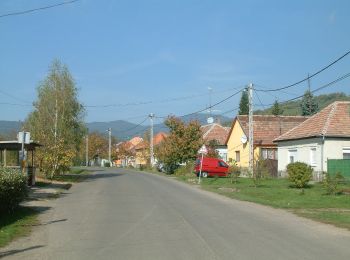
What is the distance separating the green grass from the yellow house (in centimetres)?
3567

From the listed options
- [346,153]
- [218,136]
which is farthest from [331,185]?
[218,136]

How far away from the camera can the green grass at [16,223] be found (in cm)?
1287

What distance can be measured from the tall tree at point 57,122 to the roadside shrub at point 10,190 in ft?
87.0

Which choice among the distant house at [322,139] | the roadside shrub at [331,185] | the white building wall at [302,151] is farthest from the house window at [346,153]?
the roadside shrub at [331,185]

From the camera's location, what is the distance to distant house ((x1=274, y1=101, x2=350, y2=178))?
38125mm

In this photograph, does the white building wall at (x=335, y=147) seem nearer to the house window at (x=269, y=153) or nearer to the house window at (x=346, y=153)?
the house window at (x=346, y=153)

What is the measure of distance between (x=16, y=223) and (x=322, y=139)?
2720cm

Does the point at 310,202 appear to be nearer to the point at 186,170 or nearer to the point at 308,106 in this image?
the point at 186,170

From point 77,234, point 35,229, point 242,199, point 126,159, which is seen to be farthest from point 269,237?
point 126,159

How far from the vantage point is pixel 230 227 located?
14.6 meters

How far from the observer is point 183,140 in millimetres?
57938

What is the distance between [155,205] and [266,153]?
112ft

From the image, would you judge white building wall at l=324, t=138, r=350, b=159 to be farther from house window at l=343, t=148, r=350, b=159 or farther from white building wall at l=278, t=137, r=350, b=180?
house window at l=343, t=148, r=350, b=159

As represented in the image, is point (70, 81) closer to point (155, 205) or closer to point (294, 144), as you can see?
point (294, 144)
